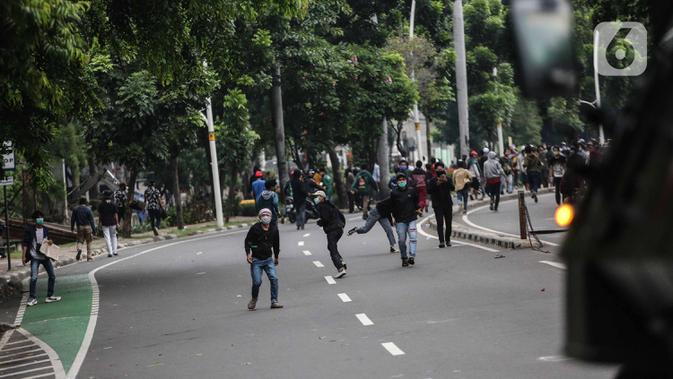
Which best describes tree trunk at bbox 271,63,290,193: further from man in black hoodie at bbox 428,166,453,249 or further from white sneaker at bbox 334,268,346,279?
white sneaker at bbox 334,268,346,279

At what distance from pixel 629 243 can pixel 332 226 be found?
57.3 ft

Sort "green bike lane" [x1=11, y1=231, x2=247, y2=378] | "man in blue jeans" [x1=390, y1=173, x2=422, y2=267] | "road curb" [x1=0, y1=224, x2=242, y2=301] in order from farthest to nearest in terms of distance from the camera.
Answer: "road curb" [x1=0, y1=224, x2=242, y2=301], "man in blue jeans" [x1=390, y1=173, x2=422, y2=267], "green bike lane" [x1=11, y1=231, x2=247, y2=378]

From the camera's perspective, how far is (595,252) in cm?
352

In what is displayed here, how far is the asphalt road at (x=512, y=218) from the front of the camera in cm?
2750

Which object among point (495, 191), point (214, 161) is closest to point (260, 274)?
point (495, 191)

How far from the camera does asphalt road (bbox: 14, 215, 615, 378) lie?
36.2ft

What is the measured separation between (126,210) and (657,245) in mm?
39859

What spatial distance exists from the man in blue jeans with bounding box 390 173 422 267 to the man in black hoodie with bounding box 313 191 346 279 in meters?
1.38

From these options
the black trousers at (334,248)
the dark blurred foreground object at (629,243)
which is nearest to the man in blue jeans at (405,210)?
the black trousers at (334,248)

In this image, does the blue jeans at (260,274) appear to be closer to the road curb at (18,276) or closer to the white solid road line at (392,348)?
the white solid road line at (392,348)

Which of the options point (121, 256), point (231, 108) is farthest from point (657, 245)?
point (231, 108)

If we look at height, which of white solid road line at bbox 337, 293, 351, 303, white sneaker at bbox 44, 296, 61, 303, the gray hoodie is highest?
the gray hoodie

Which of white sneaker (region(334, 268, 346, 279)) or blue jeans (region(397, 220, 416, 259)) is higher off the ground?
blue jeans (region(397, 220, 416, 259))

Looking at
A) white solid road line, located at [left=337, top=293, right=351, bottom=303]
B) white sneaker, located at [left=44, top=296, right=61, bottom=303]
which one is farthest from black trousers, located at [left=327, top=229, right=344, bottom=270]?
white sneaker, located at [left=44, top=296, right=61, bottom=303]
